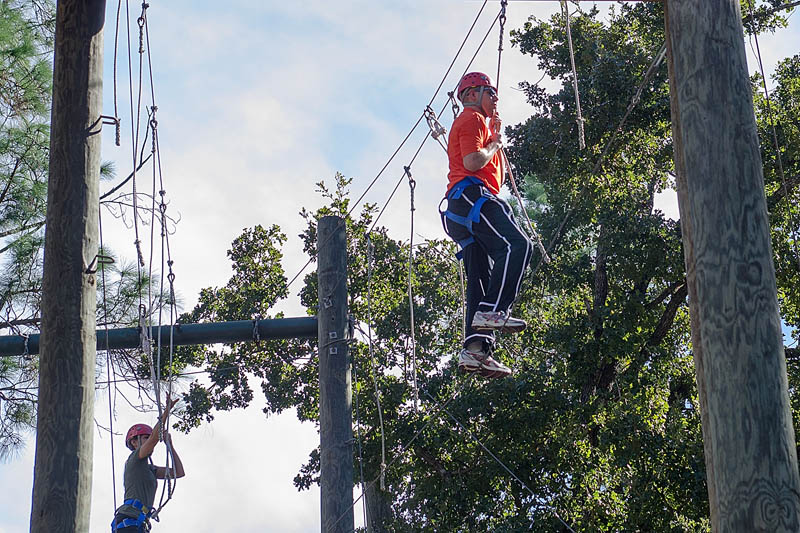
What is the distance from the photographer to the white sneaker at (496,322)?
520 cm

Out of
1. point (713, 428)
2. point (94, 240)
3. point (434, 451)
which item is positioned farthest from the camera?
point (434, 451)

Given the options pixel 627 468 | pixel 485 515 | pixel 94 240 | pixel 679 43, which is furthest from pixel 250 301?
pixel 679 43

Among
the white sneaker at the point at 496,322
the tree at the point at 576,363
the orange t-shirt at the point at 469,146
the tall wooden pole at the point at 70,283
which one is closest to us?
Result: the tall wooden pole at the point at 70,283

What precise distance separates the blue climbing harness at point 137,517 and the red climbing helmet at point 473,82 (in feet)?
11.7

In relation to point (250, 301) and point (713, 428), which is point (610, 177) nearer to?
point (250, 301)

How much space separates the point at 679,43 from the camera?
12.1 feet

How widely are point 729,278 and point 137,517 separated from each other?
4.84 m

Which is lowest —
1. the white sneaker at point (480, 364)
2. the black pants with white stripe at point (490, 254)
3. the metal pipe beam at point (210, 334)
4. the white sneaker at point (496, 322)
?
the white sneaker at point (480, 364)

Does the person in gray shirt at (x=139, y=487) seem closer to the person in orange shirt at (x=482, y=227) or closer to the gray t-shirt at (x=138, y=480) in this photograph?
the gray t-shirt at (x=138, y=480)

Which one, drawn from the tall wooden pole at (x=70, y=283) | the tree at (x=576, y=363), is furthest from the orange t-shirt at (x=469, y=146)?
the tree at (x=576, y=363)

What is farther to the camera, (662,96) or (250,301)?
(250,301)

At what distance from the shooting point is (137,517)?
6.98 metres

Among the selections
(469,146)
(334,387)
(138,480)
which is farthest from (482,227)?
(138,480)

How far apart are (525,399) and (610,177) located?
2.87m
